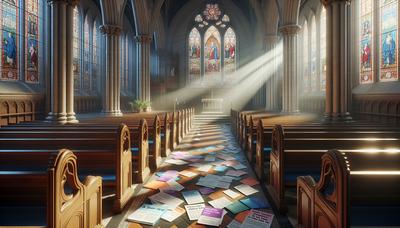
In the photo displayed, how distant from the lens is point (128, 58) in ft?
70.5

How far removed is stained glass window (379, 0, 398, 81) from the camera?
9455mm

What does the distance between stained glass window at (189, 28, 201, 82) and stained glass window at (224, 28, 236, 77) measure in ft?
7.27

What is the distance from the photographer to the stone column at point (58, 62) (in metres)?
8.31

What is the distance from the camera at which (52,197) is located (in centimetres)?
207

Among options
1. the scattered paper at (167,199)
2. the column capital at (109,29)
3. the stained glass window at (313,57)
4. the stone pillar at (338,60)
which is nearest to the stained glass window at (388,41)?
the stone pillar at (338,60)

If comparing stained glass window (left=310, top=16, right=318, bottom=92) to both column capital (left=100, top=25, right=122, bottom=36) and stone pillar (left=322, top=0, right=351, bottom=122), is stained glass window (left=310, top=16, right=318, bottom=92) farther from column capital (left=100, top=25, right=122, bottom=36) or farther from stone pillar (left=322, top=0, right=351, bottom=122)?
column capital (left=100, top=25, right=122, bottom=36)

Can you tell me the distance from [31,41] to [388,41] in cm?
1303

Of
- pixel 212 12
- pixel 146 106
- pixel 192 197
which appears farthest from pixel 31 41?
pixel 212 12

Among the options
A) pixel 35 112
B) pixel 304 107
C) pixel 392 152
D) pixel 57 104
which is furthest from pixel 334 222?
pixel 304 107

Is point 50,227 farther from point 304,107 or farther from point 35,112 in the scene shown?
point 304,107

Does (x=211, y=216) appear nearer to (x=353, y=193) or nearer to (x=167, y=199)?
(x=167, y=199)

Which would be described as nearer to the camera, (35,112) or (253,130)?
(253,130)

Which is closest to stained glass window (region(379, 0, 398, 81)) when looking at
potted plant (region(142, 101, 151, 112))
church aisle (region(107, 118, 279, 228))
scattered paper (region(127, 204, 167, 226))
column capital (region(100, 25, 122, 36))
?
church aisle (region(107, 118, 279, 228))

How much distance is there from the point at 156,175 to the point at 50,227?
12.2ft
